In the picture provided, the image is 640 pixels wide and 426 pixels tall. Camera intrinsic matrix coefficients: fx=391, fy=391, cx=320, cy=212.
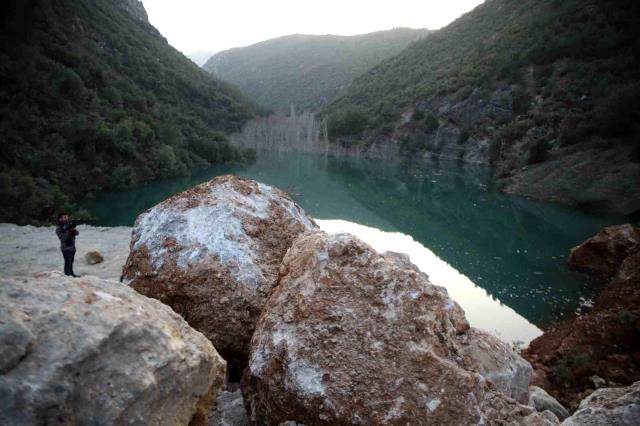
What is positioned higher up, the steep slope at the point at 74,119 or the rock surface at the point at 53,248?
the steep slope at the point at 74,119

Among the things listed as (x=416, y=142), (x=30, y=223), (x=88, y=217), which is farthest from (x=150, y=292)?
(x=416, y=142)

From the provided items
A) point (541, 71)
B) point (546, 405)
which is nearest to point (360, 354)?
point (546, 405)

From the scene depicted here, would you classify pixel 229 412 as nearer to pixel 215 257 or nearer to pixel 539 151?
pixel 215 257

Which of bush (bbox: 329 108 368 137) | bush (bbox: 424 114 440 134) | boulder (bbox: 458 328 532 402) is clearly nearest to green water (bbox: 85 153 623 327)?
boulder (bbox: 458 328 532 402)

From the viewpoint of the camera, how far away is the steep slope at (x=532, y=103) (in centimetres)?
2950

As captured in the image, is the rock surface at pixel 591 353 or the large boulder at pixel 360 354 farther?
the rock surface at pixel 591 353

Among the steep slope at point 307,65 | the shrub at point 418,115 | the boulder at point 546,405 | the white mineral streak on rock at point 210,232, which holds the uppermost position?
the steep slope at point 307,65

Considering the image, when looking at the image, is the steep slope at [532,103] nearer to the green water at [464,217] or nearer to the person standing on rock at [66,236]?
the green water at [464,217]

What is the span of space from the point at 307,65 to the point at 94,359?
157 meters

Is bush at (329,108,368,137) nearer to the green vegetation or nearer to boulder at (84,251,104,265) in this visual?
the green vegetation

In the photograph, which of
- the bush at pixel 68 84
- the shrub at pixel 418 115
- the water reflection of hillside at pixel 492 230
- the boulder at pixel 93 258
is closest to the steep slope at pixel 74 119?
the bush at pixel 68 84

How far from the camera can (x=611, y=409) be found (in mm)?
2318

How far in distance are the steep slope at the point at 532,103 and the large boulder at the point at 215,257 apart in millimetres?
27767

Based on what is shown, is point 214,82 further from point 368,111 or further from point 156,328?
point 156,328
